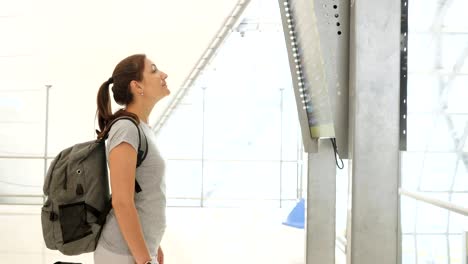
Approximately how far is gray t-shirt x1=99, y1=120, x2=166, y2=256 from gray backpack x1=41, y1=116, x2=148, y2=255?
0.4 inches

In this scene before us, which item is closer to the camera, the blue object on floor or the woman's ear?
the woman's ear

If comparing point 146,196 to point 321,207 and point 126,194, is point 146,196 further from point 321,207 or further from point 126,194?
point 321,207

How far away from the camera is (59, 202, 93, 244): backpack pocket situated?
96 centimetres

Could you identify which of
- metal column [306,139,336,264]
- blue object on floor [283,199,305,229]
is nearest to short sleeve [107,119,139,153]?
metal column [306,139,336,264]

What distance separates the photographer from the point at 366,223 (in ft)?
2.90

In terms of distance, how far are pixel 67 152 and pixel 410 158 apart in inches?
188

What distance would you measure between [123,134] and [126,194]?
0.30ft

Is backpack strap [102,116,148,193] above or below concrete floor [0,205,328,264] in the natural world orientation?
above

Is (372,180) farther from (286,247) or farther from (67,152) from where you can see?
(286,247)

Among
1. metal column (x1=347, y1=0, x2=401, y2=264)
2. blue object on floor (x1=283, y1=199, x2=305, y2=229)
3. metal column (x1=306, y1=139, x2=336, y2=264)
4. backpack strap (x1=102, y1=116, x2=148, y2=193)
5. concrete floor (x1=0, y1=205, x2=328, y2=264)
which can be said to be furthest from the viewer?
blue object on floor (x1=283, y1=199, x2=305, y2=229)

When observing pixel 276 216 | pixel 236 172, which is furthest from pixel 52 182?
pixel 236 172

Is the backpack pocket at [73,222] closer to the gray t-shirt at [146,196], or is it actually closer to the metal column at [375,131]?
the gray t-shirt at [146,196]

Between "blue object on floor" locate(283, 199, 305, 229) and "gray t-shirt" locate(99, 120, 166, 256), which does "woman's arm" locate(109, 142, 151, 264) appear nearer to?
"gray t-shirt" locate(99, 120, 166, 256)

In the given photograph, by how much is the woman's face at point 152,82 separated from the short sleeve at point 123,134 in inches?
3.3
